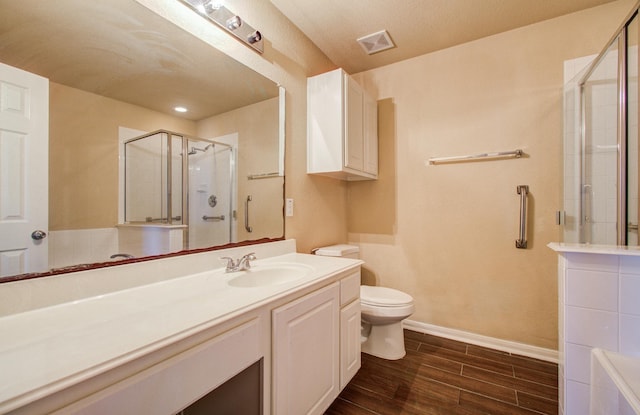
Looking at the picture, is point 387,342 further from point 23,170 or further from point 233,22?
point 233,22

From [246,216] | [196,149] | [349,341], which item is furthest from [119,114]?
[349,341]

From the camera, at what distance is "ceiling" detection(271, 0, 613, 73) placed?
5.81ft

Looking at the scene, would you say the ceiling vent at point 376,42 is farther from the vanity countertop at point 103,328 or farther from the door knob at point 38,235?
the door knob at point 38,235

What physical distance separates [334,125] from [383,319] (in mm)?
1437

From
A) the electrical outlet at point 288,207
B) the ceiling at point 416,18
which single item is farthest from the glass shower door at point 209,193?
the ceiling at point 416,18

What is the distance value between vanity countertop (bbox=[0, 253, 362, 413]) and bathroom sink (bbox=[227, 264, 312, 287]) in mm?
198

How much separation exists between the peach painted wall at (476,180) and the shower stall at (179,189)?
153cm

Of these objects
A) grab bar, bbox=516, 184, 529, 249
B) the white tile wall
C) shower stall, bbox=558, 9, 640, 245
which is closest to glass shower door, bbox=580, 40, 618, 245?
shower stall, bbox=558, 9, 640, 245

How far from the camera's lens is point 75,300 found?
0.90 meters

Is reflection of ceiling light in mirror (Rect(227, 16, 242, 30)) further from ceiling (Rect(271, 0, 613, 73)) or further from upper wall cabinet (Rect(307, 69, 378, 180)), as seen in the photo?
upper wall cabinet (Rect(307, 69, 378, 180))

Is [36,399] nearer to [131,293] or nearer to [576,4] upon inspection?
[131,293]

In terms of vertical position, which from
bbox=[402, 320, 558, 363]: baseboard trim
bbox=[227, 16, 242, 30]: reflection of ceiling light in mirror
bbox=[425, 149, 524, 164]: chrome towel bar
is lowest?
bbox=[402, 320, 558, 363]: baseboard trim

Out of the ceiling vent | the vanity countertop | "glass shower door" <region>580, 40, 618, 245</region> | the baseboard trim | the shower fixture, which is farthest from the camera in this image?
the ceiling vent

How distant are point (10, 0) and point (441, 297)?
283 cm
